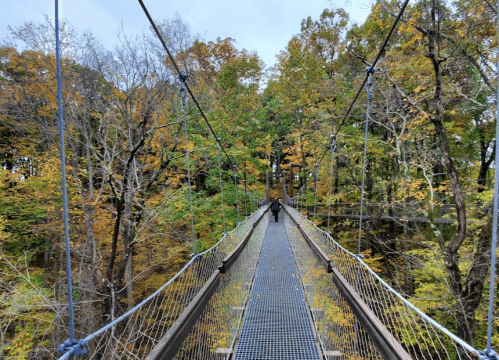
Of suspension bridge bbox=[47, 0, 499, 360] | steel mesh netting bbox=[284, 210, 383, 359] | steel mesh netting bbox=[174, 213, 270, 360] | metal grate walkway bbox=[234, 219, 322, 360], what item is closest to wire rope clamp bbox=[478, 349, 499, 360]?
suspension bridge bbox=[47, 0, 499, 360]

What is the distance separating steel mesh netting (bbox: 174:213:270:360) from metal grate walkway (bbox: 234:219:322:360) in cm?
14

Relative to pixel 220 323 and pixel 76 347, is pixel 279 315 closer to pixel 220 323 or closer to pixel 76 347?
pixel 220 323

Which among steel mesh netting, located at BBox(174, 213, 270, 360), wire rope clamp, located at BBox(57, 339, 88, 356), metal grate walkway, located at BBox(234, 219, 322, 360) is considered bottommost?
metal grate walkway, located at BBox(234, 219, 322, 360)

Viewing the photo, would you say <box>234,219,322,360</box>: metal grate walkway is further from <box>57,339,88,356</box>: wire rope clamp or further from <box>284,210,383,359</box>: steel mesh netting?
<box>57,339,88,356</box>: wire rope clamp

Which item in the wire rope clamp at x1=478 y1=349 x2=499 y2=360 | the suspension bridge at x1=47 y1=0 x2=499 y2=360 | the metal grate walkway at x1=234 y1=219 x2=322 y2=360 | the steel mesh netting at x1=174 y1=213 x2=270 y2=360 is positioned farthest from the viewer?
the metal grate walkway at x1=234 y1=219 x2=322 y2=360

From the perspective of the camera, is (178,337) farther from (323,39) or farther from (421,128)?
(323,39)

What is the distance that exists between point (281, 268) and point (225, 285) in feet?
7.36

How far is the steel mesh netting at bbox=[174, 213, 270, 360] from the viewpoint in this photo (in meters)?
1.50

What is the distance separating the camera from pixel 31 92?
598cm

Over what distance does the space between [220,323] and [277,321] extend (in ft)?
2.90

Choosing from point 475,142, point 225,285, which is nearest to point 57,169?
point 225,285

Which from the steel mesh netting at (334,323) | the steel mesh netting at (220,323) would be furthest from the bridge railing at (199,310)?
the steel mesh netting at (334,323)

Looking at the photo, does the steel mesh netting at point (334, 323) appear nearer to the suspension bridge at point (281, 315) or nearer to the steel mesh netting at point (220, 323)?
the suspension bridge at point (281, 315)

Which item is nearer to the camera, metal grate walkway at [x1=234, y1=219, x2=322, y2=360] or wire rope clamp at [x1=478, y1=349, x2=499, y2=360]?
wire rope clamp at [x1=478, y1=349, x2=499, y2=360]
